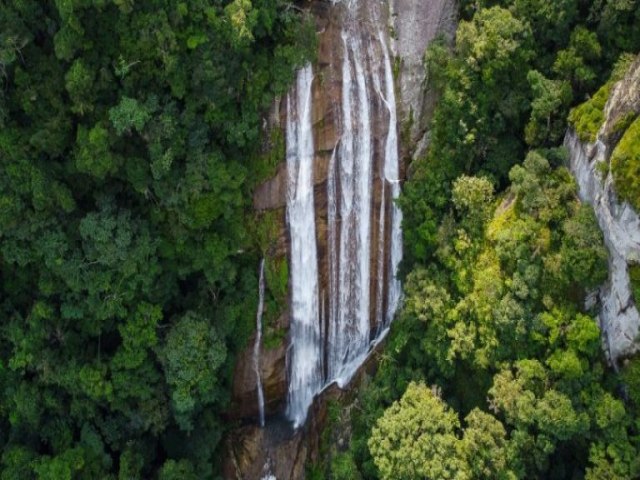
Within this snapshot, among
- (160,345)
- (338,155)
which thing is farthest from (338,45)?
(160,345)

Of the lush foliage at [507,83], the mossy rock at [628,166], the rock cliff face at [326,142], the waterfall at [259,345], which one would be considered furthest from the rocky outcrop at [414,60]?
the waterfall at [259,345]

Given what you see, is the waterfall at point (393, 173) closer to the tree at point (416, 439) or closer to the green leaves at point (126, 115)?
the tree at point (416, 439)

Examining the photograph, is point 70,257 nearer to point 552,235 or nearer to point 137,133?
point 137,133

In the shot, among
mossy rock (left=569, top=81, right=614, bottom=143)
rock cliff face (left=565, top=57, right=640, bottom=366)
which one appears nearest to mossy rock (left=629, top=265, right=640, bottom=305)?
rock cliff face (left=565, top=57, right=640, bottom=366)

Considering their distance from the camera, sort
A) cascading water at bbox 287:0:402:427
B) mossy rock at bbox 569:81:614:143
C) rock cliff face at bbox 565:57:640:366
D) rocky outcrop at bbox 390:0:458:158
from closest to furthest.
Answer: rock cliff face at bbox 565:57:640:366
mossy rock at bbox 569:81:614:143
cascading water at bbox 287:0:402:427
rocky outcrop at bbox 390:0:458:158

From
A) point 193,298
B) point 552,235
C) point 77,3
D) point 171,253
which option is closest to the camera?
point 77,3

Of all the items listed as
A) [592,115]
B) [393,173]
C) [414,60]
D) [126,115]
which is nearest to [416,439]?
[393,173]

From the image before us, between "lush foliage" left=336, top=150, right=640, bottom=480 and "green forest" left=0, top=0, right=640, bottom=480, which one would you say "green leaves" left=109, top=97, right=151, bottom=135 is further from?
"lush foliage" left=336, top=150, right=640, bottom=480

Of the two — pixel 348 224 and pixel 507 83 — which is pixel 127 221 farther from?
pixel 507 83
